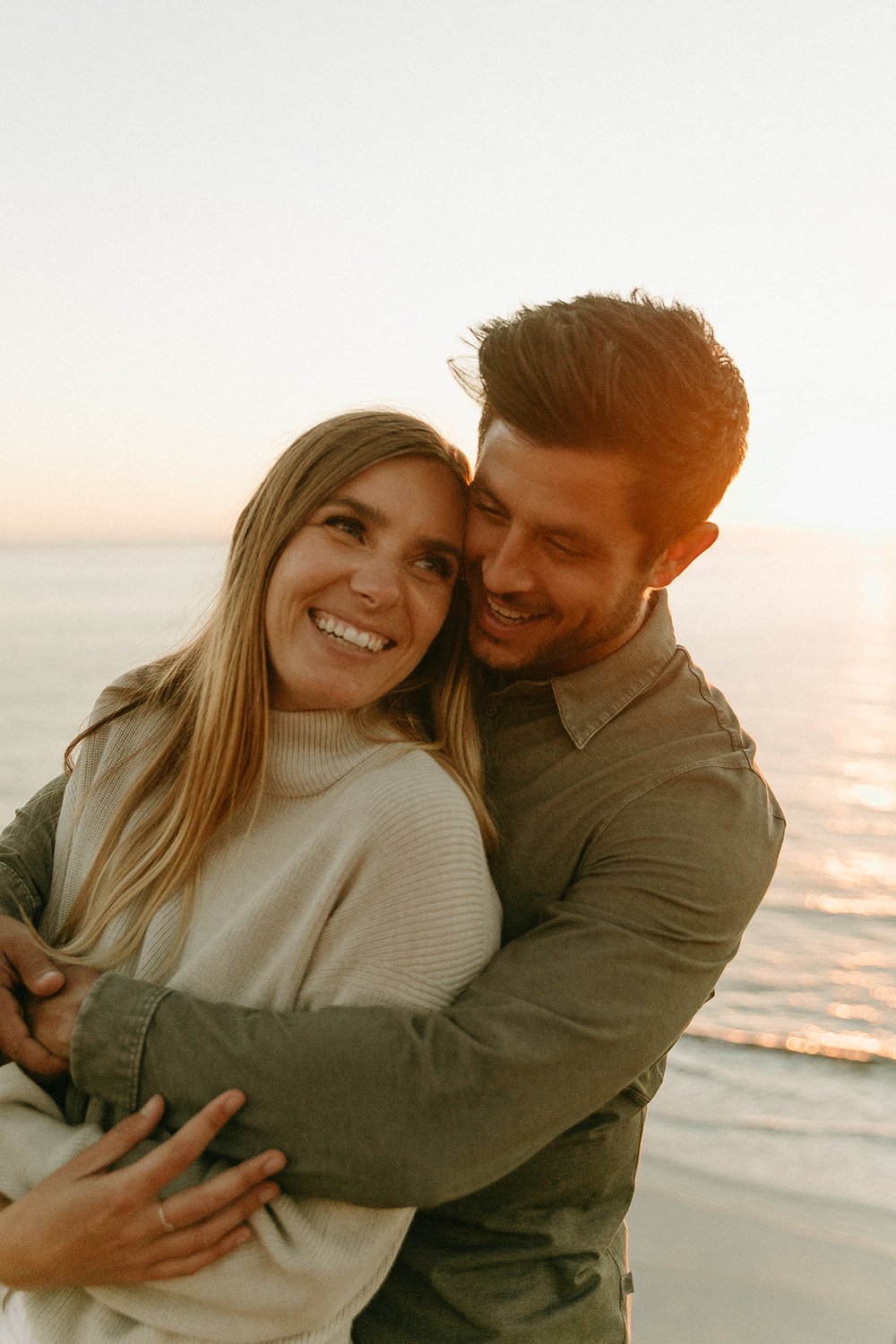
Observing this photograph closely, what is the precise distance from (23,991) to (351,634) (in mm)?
857

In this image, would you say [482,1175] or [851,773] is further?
[851,773]

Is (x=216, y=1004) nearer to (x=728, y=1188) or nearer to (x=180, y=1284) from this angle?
(x=180, y=1284)

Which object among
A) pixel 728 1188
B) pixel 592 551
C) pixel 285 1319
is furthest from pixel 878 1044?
pixel 285 1319

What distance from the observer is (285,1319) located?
1840 mm

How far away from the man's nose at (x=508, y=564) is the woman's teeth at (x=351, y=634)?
29 centimetres

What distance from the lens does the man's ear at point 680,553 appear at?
262 centimetres

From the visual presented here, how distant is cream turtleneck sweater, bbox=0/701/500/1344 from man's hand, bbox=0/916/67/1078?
0.05m

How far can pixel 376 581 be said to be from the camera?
2211 millimetres

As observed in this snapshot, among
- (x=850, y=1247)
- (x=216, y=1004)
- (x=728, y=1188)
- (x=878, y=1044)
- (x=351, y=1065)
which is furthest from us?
(x=878, y=1044)

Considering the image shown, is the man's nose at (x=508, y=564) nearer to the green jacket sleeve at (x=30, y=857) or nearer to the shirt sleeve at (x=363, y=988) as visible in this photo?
the shirt sleeve at (x=363, y=988)

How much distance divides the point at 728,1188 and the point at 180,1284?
3361mm

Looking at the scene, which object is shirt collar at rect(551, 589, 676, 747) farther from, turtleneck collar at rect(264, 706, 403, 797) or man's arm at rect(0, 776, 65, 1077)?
man's arm at rect(0, 776, 65, 1077)

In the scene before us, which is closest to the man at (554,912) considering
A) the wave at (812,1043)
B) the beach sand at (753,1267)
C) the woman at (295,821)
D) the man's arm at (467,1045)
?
the man's arm at (467,1045)

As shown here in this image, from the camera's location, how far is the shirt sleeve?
1.80 m
